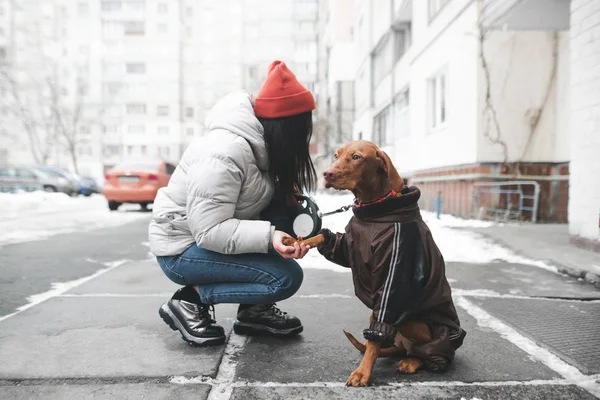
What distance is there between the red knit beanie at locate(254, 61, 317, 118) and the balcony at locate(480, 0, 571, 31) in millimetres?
6020

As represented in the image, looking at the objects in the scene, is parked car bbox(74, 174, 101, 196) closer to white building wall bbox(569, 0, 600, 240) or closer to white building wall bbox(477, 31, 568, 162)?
white building wall bbox(477, 31, 568, 162)

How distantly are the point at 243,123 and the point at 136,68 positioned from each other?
56198mm

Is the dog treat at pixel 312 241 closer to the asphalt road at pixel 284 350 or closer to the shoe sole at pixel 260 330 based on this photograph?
the asphalt road at pixel 284 350

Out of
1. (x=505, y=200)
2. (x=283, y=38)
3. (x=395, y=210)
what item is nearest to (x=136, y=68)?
(x=283, y=38)

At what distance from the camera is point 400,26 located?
15.0m

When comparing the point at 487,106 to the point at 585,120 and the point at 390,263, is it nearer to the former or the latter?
the point at 585,120

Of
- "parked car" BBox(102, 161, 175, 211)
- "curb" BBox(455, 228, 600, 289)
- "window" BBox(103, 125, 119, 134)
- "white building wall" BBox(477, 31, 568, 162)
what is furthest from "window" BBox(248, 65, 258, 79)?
"curb" BBox(455, 228, 600, 289)

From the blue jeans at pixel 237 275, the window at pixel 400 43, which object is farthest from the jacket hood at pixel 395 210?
the window at pixel 400 43

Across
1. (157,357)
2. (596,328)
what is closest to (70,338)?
(157,357)

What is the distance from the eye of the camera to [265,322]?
266cm

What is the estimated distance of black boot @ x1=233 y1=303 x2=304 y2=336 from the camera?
2637 mm

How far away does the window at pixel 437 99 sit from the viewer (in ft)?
36.5

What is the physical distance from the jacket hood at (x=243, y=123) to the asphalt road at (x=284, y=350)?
1.03 m

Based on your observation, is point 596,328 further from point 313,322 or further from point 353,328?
point 313,322
